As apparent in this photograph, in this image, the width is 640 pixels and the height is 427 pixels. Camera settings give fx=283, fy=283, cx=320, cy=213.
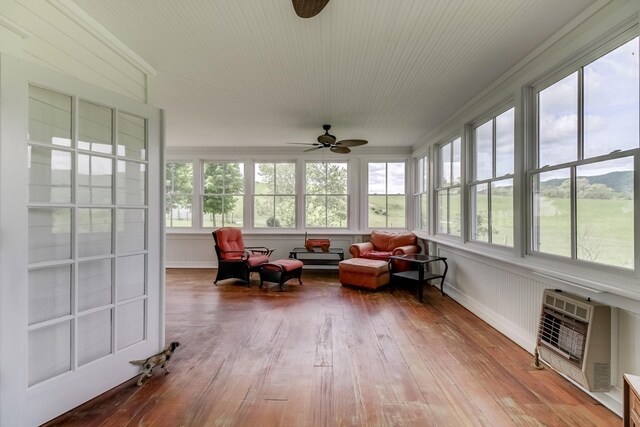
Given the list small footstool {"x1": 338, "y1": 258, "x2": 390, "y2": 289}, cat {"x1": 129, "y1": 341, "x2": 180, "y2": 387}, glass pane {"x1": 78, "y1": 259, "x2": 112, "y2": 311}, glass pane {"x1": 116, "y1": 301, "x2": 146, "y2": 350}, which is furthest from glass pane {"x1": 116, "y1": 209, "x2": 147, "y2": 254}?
small footstool {"x1": 338, "y1": 258, "x2": 390, "y2": 289}

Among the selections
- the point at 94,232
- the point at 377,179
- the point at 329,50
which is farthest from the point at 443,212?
the point at 94,232

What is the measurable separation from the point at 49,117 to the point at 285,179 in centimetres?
469

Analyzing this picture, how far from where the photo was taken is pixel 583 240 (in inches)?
83.5

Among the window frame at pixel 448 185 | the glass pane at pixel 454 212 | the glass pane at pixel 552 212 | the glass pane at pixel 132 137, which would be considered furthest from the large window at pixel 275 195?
the glass pane at pixel 552 212

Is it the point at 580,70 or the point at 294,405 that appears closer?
the point at 294,405

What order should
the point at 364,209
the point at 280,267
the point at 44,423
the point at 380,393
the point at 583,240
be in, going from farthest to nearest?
the point at 364,209
the point at 280,267
the point at 583,240
the point at 380,393
the point at 44,423

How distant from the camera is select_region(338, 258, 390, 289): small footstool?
175 inches

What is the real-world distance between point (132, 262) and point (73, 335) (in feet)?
1.89

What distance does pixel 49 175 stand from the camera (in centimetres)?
169

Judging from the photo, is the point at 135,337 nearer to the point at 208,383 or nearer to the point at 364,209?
the point at 208,383

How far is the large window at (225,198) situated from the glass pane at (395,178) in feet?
10.7

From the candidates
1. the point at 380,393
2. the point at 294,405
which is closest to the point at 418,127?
the point at 380,393

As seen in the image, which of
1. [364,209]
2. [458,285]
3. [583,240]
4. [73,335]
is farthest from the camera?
[364,209]

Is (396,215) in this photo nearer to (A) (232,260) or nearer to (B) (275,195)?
(B) (275,195)
